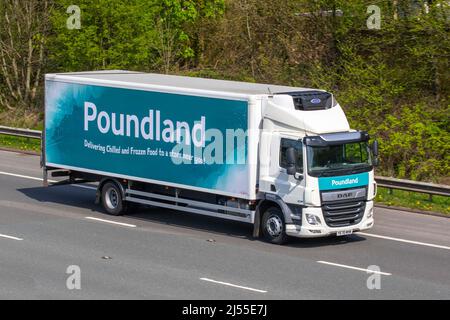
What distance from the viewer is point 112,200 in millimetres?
22688

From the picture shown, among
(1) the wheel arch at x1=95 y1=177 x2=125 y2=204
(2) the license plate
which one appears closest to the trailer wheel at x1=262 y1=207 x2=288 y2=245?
(2) the license plate

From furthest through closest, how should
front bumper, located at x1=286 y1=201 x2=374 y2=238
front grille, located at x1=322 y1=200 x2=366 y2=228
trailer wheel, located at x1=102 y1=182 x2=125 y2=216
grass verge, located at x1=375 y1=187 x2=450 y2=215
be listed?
grass verge, located at x1=375 y1=187 x2=450 y2=215, trailer wheel, located at x1=102 y1=182 x2=125 y2=216, front grille, located at x1=322 y1=200 x2=366 y2=228, front bumper, located at x1=286 y1=201 x2=374 y2=238

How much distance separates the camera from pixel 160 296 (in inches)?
605

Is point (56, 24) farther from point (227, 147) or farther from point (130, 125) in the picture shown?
point (227, 147)

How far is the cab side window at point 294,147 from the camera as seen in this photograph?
19.2m

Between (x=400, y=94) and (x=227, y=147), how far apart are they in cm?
1313

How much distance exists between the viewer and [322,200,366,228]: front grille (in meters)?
19.2

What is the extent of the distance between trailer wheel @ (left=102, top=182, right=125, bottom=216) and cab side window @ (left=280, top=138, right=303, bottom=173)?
4632mm

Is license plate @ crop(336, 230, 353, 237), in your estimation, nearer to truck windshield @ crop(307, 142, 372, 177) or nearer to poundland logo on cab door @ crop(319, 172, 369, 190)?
poundland logo on cab door @ crop(319, 172, 369, 190)

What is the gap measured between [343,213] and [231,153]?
253cm

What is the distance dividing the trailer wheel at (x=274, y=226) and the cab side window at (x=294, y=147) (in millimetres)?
969

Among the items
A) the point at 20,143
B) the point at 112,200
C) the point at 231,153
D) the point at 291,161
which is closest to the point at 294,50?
the point at 20,143

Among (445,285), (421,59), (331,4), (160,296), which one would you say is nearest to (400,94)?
(421,59)

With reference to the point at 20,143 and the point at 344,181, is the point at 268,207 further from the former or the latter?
the point at 20,143
